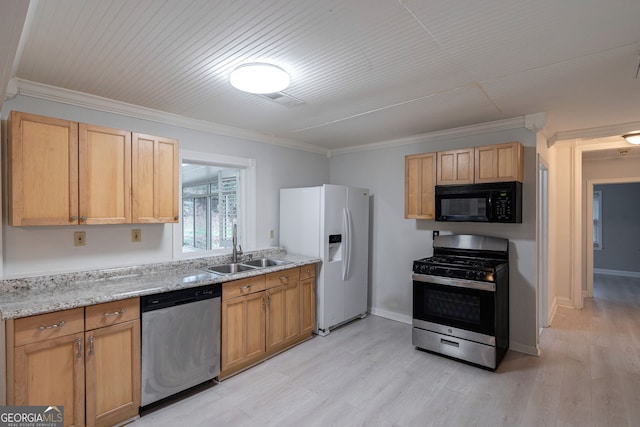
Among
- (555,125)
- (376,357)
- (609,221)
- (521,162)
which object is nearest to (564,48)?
(521,162)

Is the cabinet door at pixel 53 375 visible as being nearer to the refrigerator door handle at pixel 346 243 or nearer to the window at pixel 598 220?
the refrigerator door handle at pixel 346 243

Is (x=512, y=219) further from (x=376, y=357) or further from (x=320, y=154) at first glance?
(x=320, y=154)

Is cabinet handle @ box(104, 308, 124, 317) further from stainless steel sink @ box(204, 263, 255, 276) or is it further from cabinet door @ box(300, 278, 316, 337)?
cabinet door @ box(300, 278, 316, 337)

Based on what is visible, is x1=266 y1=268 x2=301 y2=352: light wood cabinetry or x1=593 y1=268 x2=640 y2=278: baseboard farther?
x1=593 y1=268 x2=640 y2=278: baseboard

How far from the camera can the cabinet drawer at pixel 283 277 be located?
3.20 m

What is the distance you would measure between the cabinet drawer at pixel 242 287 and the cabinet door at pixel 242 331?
0.04m

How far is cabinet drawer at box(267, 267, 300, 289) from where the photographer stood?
3195 millimetres

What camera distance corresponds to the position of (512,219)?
9.86ft

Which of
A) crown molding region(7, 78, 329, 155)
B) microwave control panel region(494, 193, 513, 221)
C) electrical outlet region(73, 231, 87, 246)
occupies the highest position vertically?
crown molding region(7, 78, 329, 155)

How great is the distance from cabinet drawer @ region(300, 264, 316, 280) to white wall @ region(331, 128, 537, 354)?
1171mm

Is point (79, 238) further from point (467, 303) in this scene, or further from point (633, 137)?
point (633, 137)

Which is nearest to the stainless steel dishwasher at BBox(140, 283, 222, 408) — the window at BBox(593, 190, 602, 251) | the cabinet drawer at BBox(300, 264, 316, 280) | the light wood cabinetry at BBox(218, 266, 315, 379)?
the light wood cabinetry at BBox(218, 266, 315, 379)

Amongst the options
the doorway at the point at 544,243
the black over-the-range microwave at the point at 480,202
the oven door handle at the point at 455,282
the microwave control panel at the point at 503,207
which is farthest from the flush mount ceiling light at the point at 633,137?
the oven door handle at the point at 455,282

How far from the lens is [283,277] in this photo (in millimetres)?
3322
